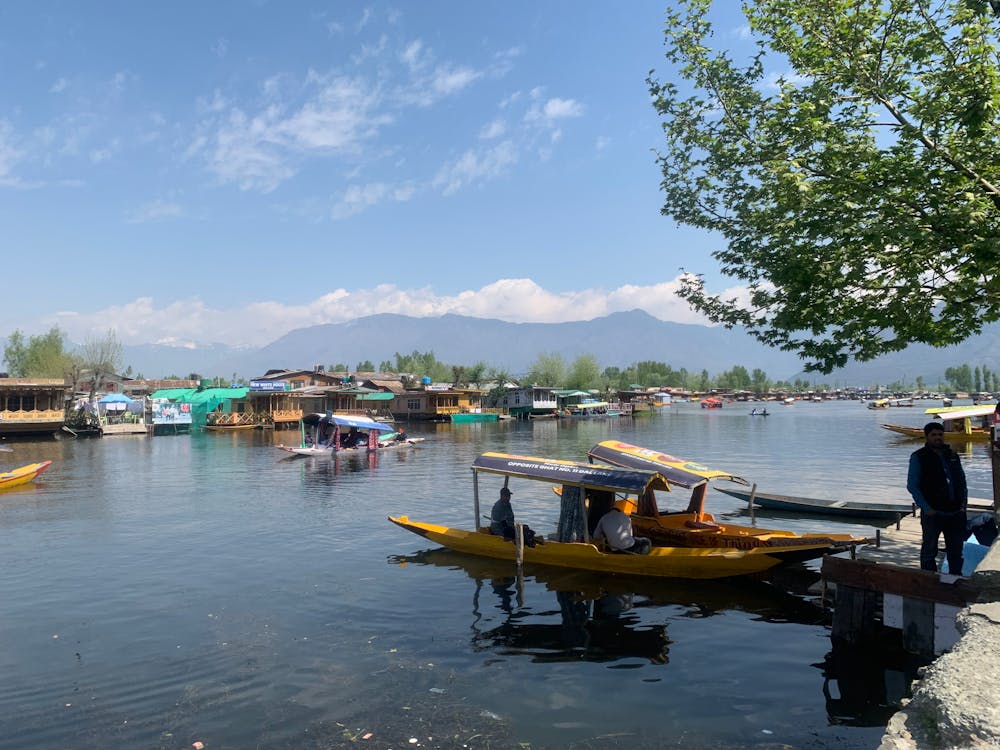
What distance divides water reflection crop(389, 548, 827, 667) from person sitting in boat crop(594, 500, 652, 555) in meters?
0.77

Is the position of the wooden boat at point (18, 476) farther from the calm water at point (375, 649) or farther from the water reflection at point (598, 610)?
the water reflection at point (598, 610)

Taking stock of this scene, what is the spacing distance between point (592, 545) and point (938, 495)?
7.44m

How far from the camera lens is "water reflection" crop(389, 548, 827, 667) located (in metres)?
12.1

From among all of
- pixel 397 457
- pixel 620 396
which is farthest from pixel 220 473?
pixel 620 396

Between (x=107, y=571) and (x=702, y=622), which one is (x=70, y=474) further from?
(x=702, y=622)

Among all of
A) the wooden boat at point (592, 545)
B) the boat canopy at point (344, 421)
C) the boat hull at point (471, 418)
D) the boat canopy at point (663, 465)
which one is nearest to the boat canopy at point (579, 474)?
the wooden boat at point (592, 545)

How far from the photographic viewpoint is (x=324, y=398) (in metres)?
93.6

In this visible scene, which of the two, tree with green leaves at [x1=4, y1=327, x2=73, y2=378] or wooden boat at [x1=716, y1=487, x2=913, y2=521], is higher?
tree with green leaves at [x1=4, y1=327, x2=73, y2=378]

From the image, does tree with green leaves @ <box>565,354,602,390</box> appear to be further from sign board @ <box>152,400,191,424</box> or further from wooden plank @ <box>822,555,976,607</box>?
wooden plank @ <box>822,555,976,607</box>

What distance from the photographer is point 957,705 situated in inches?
179

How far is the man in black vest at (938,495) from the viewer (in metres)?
10.4

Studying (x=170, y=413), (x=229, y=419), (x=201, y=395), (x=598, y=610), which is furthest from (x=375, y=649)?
(x=201, y=395)

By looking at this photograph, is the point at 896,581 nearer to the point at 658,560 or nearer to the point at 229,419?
the point at 658,560

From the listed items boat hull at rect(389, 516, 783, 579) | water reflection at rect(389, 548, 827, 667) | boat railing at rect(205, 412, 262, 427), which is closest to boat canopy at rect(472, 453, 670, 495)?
boat hull at rect(389, 516, 783, 579)
